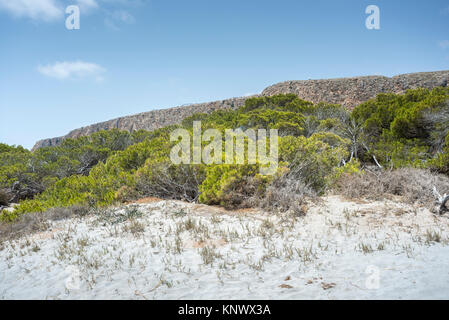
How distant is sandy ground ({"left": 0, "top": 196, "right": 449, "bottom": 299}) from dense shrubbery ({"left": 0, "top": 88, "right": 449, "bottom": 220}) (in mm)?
902

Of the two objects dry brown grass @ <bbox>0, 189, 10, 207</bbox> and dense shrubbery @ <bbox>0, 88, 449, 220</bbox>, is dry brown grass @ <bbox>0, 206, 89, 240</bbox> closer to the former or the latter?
dense shrubbery @ <bbox>0, 88, 449, 220</bbox>

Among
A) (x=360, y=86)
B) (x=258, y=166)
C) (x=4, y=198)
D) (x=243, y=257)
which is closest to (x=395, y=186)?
(x=258, y=166)

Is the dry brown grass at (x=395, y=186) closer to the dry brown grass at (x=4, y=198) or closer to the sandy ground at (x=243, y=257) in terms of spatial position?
the sandy ground at (x=243, y=257)

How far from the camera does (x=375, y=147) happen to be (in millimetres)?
9773

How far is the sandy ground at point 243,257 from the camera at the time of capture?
247cm

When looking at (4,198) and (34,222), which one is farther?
(4,198)

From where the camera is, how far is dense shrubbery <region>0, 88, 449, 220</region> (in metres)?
5.56

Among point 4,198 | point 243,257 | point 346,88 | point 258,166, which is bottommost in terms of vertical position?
point 4,198

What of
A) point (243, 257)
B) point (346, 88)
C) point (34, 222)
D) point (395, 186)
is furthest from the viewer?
point (346, 88)

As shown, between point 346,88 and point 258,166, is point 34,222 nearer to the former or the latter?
point 258,166

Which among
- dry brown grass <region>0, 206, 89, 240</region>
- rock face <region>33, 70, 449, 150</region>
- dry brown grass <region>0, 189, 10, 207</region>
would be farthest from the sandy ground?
rock face <region>33, 70, 449, 150</region>

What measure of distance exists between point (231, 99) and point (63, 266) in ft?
110

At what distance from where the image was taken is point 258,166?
564 centimetres

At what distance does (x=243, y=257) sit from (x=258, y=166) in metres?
2.78
